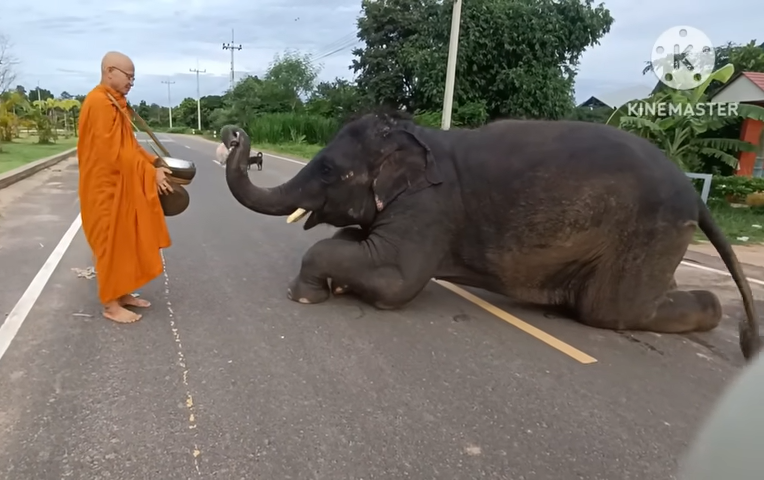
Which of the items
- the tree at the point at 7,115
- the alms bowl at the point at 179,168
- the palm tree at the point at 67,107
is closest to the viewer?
the alms bowl at the point at 179,168

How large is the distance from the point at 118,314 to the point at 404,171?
2369 mm

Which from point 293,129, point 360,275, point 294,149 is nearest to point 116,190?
point 360,275

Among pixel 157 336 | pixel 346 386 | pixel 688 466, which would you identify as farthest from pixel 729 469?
pixel 157 336

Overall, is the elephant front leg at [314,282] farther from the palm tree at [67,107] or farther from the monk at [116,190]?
the palm tree at [67,107]

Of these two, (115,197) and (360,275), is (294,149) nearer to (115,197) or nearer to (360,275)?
(360,275)

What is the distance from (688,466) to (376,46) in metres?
29.7

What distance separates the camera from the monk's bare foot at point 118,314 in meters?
4.83

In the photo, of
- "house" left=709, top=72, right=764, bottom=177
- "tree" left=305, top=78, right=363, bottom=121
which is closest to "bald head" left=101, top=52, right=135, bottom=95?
"house" left=709, top=72, right=764, bottom=177

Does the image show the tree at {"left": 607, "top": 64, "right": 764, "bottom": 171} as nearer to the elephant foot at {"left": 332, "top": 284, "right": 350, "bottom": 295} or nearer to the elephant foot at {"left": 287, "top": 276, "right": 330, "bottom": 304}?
the elephant foot at {"left": 332, "top": 284, "right": 350, "bottom": 295}

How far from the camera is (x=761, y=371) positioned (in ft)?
4.03

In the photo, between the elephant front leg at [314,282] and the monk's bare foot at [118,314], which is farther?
the elephant front leg at [314,282]

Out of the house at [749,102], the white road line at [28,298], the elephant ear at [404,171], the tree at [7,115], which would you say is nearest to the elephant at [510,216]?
the elephant ear at [404,171]

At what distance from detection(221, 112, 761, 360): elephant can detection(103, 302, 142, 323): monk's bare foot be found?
1220 mm

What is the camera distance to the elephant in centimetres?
488
